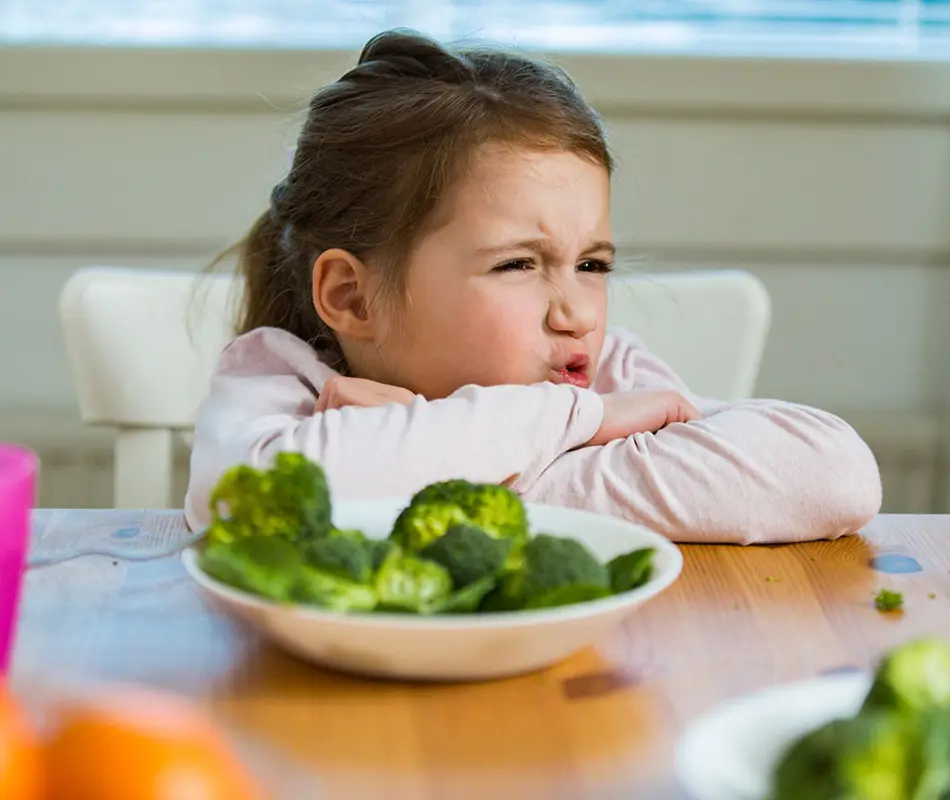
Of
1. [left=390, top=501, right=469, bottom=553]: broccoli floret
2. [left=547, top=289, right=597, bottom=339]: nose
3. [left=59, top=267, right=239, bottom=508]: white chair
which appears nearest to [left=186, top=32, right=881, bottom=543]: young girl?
[left=547, top=289, right=597, bottom=339]: nose

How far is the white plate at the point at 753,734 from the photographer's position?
0.49m

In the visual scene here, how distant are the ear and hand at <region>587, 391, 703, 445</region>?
0.27 meters

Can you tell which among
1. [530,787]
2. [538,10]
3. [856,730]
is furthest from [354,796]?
[538,10]

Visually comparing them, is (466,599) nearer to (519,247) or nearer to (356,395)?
(356,395)

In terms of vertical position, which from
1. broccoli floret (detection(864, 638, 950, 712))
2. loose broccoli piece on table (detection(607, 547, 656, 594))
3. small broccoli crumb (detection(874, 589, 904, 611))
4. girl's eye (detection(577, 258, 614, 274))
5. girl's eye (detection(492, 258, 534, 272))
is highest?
broccoli floret (detection(864, 638, 950, 712))

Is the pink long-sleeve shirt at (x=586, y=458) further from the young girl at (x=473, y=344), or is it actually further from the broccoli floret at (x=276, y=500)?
the broccoli floret at (x=276, y=500)

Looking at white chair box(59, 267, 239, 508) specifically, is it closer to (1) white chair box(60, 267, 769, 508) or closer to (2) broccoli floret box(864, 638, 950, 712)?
(1) white chair box(60, 267, 769, 508)

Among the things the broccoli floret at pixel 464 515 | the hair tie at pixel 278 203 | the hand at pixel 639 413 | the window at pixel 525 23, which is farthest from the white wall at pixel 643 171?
the broccoli floret at pixel 464 515

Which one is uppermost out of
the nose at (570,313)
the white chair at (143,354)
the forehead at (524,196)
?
the forehead at (524,196)

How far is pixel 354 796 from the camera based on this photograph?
20.8 inches

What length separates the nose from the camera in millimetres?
1198

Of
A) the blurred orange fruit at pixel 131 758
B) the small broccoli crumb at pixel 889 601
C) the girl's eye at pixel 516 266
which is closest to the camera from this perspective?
the blurred orange fruit at pixel 131 758

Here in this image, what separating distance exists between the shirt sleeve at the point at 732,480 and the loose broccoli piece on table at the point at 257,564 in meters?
0.39

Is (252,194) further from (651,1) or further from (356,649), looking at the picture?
(356,649)
